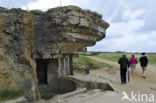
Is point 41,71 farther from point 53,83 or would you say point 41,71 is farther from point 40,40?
point 40,40

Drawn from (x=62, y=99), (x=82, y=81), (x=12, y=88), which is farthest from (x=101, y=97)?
(x=12, y=88)

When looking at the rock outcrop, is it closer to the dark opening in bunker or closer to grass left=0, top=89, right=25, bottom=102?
the dark opening in bunker

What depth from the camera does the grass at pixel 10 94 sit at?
4893 mm

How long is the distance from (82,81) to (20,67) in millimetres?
3112

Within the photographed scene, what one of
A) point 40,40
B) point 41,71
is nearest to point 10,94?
point 40,40

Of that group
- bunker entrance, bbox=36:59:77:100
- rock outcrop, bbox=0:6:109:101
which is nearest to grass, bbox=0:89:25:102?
rock outcrop, bbox=0:6:109:101

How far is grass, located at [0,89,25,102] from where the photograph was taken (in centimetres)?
489

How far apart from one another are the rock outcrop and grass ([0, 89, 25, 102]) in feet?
0.54

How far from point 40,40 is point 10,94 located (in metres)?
2.97

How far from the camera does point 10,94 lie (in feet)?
16.6

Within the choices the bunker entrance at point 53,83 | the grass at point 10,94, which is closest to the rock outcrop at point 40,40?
the bunker entrance at point 53,83

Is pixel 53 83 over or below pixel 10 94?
below

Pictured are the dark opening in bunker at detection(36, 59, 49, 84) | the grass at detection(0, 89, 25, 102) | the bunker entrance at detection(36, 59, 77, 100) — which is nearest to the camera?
the grass at detection(0, 89, 25, 102)

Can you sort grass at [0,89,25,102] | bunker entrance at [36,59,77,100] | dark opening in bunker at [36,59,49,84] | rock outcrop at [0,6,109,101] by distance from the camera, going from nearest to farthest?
grass at [0,89,25,102] < rock outcrop at [0,6,109,101] < bunker entrance at [36,59,77,100] < dark opening in bunker at [36,59,49,84]
